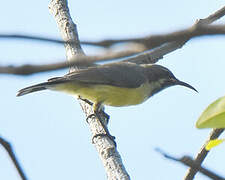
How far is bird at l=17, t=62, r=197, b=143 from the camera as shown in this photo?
5.29 metres

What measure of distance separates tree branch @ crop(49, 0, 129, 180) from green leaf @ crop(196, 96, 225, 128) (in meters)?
2.46

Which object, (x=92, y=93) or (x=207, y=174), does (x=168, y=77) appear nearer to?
(x=92, y=93)

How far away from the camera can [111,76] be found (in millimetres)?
5746

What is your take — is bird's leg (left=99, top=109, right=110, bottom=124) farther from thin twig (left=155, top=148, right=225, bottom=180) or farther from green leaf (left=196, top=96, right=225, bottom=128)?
thin twig (left=155, top=148, right=225, bottom=180)

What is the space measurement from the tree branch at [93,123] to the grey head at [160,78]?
3.81 ft

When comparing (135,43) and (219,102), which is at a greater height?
(219,102)

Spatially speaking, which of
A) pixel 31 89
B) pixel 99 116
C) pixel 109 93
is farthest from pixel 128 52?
pixel 109 93

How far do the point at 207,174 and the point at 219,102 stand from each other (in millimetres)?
532

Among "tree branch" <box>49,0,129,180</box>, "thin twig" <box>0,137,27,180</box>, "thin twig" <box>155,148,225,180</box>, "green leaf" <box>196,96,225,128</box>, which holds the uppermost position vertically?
"tree branch" <box>49,0,129,180</box>

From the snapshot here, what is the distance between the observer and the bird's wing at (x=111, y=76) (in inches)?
210

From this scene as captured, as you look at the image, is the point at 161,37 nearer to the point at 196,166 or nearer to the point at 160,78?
the point at 196,166

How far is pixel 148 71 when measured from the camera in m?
6.33

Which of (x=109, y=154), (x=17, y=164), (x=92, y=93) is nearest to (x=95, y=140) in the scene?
(x=109, y=154)

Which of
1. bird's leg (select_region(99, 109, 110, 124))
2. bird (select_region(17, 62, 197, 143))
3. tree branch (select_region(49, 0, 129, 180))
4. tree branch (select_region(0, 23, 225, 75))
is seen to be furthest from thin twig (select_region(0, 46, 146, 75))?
bird's leg (select_region(99, 109, 110, 124))
